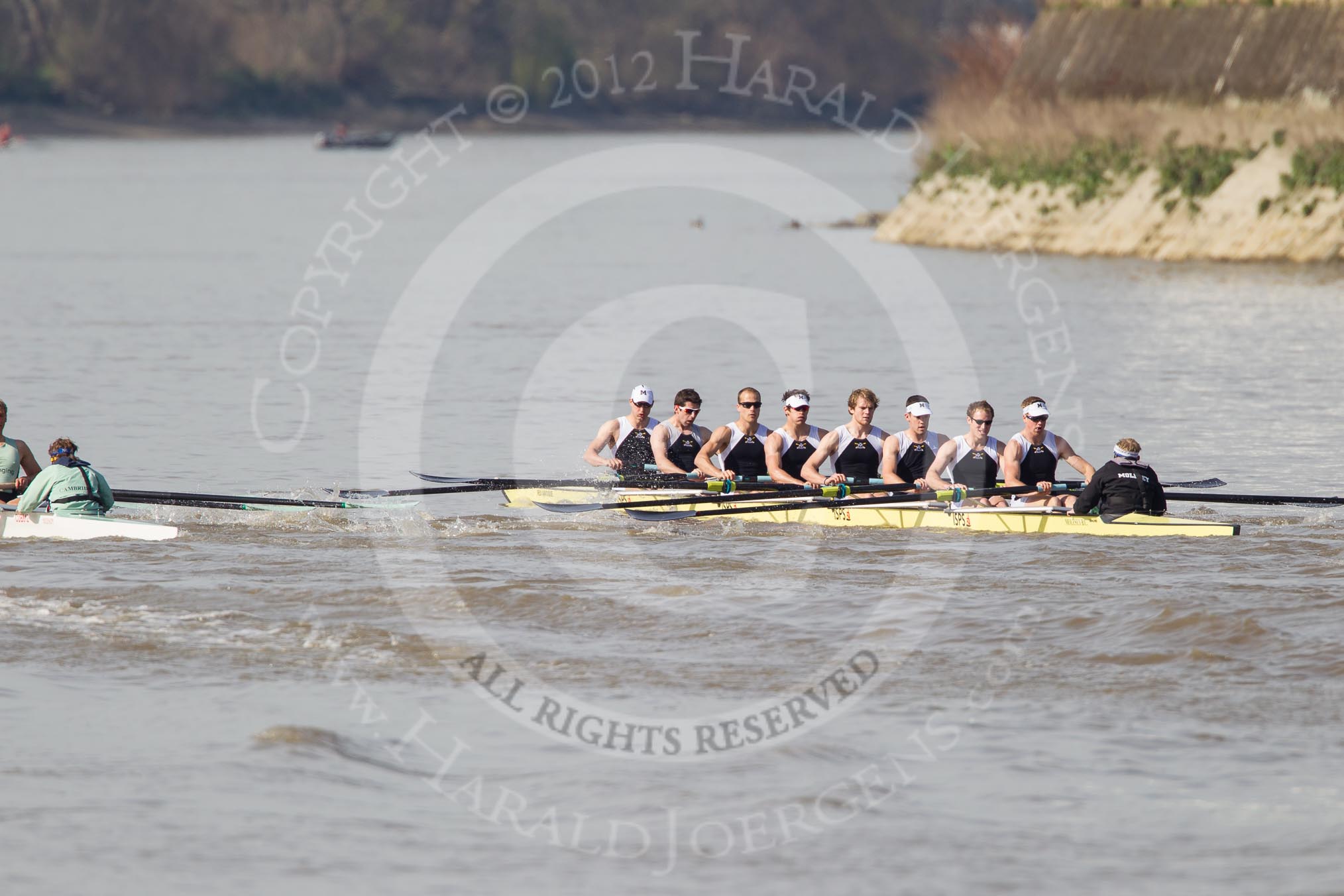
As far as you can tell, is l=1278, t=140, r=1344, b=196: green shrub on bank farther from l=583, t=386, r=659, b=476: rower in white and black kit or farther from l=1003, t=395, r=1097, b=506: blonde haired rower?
l=583, t=386, r=659, b=476: rower in white and black kit

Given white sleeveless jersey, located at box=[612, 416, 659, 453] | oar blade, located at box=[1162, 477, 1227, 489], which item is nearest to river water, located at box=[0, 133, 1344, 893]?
oar blade, located at box=[1162, 477, 1227, 489]

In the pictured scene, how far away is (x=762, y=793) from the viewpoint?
12.4 metres

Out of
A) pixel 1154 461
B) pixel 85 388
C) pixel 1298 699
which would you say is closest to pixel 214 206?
pixel 85 388

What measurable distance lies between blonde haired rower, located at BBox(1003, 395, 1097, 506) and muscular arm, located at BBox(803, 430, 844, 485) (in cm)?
187

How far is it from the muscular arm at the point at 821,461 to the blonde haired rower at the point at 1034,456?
6.14 ft

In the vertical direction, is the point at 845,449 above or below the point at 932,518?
above

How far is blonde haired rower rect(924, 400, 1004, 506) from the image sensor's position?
66.6ft

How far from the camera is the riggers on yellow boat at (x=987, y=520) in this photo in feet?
62.9

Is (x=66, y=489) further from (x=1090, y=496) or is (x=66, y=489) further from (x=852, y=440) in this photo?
(x=1090, y=496)

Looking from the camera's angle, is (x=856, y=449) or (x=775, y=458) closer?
(x=775, y=458)

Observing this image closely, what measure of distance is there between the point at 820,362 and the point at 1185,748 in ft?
78.4

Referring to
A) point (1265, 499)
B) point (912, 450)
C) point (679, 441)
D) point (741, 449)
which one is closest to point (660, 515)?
point (679, 441)

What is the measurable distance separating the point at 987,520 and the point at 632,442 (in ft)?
14.2

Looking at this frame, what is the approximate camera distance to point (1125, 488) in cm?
1909
